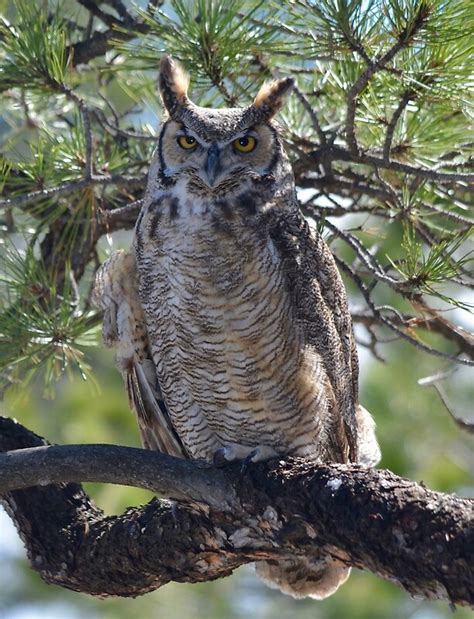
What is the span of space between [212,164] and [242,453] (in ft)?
2.01

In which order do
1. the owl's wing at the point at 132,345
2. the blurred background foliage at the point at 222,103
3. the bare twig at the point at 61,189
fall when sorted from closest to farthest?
the blurred background foliage at the point at 222,103
the bare twig at the point at 61,189
the owl's wing at the point at 132,345

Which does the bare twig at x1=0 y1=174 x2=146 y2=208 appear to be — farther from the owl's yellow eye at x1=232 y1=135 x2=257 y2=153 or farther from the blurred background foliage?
the owl's yellow eye at x1=232 y1=135 x2=257 y2=153

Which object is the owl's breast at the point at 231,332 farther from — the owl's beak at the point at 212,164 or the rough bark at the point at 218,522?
the rough bark at the point at 218,522

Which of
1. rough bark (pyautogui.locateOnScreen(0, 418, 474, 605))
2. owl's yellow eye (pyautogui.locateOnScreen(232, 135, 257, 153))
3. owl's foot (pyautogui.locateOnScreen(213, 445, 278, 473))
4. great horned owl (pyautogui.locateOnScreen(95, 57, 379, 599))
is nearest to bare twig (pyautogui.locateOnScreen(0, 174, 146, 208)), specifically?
great horned owl (pyautogui.locateOnScreen(95, 57, 379, 599))

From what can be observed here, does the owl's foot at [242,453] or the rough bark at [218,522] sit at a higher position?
the owl's foot at [242,453]

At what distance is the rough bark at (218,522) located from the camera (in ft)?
4.76

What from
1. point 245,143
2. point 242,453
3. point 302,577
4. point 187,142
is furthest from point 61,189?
point 302,577

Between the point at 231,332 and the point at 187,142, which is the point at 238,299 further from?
the point at 187,142

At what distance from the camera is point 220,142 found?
2139 mm

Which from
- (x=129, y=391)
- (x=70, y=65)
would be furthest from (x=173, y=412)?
(x=70, y=65)

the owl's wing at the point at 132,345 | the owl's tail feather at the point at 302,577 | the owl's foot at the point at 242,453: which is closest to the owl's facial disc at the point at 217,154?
the owl's wing at the point at 132,345

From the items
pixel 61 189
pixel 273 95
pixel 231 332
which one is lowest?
pixel 231 332

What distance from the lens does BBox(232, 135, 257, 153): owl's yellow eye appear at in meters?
2.17

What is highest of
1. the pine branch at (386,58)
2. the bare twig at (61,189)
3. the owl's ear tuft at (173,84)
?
the owl's ear tuft at (173,84)
